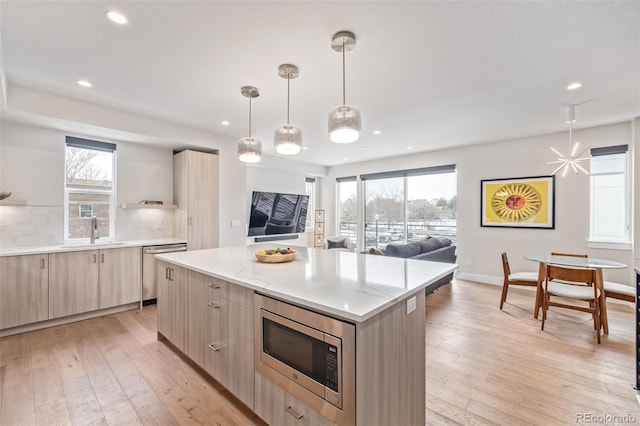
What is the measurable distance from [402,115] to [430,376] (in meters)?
3.01

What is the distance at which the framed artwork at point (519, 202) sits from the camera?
4.52 meters

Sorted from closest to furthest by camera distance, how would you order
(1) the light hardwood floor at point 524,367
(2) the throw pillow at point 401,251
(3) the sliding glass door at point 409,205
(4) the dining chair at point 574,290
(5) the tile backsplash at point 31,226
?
(1) the light hardwood floor at point 524,367 < (4) the dining chair at point 574,290 < (5) the tile backsplash at point 31,226 < (2) the throw pillow at point 401,251 < (3) the sliding glass door at point 409,205

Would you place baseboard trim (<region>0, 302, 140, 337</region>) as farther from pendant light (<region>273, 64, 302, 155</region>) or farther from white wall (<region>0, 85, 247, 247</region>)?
pendant light (<region>273, 64, 302, 155</region>)

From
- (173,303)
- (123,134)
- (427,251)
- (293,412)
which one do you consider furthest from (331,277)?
(123,134)

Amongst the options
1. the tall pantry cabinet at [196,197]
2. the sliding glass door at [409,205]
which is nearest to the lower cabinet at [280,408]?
the tall pantry cabinet at [196,197]

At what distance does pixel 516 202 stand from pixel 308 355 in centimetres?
504

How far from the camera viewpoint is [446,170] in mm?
5656

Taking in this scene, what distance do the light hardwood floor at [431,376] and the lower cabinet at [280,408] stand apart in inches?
9.2

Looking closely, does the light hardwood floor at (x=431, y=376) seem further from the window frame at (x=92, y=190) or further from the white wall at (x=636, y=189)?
the window frame at (x=92, y=190)

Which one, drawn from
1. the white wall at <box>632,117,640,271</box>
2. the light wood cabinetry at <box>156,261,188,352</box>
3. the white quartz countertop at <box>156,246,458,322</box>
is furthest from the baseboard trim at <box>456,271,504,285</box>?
the light wood cabinetry at <box>156,261,188,352</box>

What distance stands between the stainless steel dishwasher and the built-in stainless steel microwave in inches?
118

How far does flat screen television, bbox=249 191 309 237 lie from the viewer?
605 cm

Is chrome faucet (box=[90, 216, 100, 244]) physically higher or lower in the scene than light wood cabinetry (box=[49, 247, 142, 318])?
higher

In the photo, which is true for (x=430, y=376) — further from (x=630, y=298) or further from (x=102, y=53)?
(x=102, y=53)
